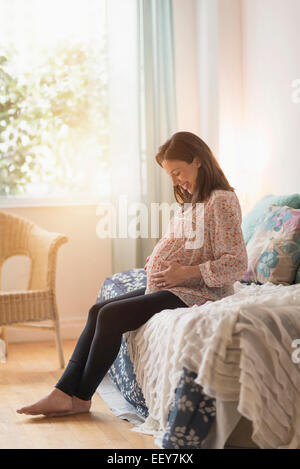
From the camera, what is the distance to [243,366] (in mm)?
1715

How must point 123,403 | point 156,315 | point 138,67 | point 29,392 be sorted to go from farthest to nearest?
point 138,67 < point 29,392 < point 123,403 < point 156,315

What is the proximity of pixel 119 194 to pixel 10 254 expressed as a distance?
768mm

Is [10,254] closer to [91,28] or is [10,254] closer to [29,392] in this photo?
[29,392]

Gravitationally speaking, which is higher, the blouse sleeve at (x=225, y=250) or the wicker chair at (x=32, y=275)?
the blouse sleeve at (x=225, y=250)

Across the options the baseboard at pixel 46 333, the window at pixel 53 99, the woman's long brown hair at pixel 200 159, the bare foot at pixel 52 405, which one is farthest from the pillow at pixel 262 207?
the baseboard at pixel 46 333

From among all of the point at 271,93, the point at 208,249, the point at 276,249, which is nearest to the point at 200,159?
the point at 208,249

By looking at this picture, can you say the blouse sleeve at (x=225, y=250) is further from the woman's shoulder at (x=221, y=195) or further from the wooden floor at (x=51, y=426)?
the wooden floor at (x=51, y=426)

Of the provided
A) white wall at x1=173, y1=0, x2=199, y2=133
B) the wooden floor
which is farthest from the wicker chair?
white wall at x1=173, y1=0, x2=199, y2=133

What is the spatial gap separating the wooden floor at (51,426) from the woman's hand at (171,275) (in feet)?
1.72

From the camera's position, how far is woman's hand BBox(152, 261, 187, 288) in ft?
7.25

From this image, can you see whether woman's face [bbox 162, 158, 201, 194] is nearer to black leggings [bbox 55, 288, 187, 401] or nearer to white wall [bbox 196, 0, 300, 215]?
black leggings [bbox 55, 288, 187, 401]

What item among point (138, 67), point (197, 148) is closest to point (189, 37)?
point (138, 67)

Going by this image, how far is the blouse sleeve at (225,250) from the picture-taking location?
2.15 meters

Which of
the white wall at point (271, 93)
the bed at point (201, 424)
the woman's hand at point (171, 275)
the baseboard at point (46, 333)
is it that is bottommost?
the baseboard at point (46, 333)
